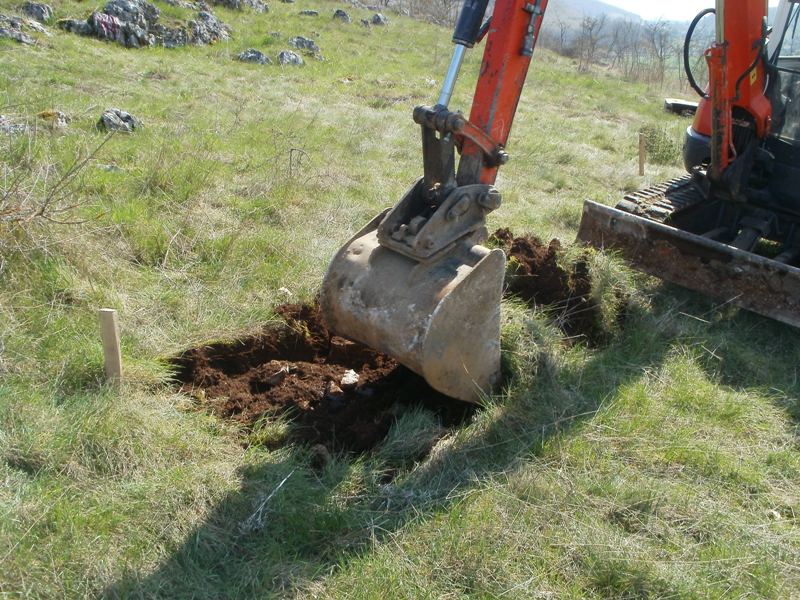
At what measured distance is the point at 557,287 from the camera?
15.3ft

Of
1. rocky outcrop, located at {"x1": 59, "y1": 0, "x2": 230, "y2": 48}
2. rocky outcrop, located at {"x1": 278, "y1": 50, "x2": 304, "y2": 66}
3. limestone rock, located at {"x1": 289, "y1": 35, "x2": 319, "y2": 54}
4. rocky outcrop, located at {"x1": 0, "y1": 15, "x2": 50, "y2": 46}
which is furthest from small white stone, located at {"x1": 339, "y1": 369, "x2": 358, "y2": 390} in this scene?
limestone rock, located at {"x1": 289, "y1": 35, "x2": 319, "y2": 54}

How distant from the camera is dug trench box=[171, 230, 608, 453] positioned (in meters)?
3.57

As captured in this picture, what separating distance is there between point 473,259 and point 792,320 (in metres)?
2.51

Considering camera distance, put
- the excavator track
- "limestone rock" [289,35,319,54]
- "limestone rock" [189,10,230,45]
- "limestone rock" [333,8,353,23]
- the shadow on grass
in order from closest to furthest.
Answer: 1. the shadow on grass
2. the excavator track
3. "limestone rock" [189,10,230,45]
4. "limestone rock" [289,35,319,54]
5. "limestone rock" [333,8,353,23]

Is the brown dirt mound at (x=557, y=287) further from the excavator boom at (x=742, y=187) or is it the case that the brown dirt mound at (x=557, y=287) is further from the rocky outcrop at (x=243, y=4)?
the rocky outcrop at (x=243, y=4)

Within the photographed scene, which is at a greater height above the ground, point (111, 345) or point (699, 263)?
point (699, 263)

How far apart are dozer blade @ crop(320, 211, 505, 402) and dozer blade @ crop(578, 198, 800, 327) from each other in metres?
2.15

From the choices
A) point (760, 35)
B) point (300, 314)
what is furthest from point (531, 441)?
point (760, 35)

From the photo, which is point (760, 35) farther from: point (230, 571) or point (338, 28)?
point (338, 28)

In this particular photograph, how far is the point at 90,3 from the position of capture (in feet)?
46.5

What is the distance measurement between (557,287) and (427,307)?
1777mm

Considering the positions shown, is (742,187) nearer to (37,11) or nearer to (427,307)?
(427,307)

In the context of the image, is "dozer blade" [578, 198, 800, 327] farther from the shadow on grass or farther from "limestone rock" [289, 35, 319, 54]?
"limestone rock" [289, 35, 319, 54]

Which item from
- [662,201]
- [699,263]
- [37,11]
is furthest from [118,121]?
[37,11]
